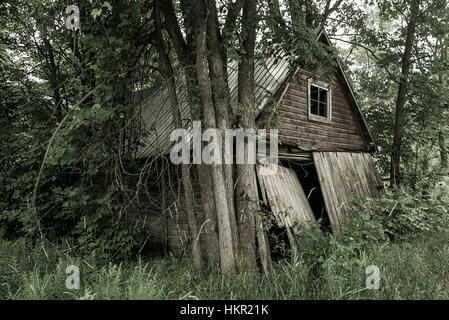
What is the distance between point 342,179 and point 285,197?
2.66 meters

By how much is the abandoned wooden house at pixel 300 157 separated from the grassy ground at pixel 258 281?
1609mm

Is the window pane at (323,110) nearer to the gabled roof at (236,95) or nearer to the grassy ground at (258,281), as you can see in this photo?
the gabled roof at (236,95)

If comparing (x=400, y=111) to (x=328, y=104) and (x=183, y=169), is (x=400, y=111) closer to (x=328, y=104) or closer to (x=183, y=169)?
(x=328, y=104)

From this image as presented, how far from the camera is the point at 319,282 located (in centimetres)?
461

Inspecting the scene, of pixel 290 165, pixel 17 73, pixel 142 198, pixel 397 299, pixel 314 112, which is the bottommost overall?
pixel 397 299

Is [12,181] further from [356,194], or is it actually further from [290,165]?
[356,194]

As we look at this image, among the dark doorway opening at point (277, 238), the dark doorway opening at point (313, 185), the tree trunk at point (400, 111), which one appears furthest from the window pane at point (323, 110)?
the dark doorway opening at point (277, 238)

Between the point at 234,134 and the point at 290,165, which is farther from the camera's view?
the point at 290,165

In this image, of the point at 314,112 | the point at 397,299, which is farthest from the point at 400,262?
the point at 314,112

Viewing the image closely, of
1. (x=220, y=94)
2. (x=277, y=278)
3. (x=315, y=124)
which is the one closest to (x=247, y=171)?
(x=220, y=94)

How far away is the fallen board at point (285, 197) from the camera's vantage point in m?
6.67

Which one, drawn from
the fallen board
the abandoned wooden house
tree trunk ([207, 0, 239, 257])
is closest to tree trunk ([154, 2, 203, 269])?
tree trunk ([207, 0, 239, 257])

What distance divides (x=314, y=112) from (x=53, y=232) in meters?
8.31

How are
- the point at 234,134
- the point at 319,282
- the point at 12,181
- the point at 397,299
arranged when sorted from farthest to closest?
the point at 12,181
the point at 234,134
the point at 319,282
the point at 397,299
